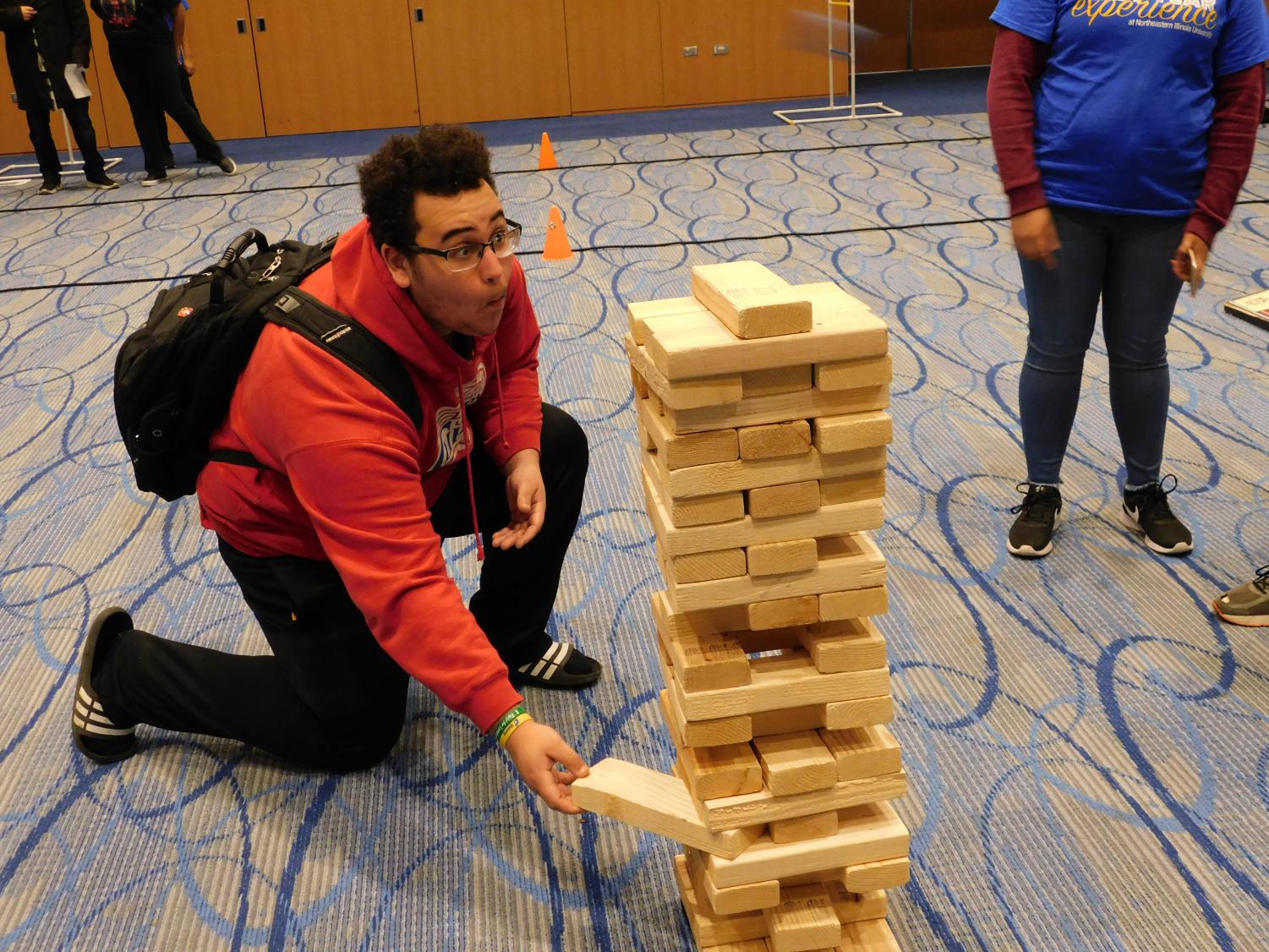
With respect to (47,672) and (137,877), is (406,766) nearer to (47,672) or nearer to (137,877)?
(137,877)

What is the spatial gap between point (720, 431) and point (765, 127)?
6.12 metres

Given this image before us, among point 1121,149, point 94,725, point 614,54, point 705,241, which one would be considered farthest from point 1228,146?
point 614,54

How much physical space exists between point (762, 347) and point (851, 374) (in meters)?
0.11

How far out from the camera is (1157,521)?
2.49 m

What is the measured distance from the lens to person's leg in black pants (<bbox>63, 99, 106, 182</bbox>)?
619 centimetres

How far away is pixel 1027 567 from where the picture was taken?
2.46 m

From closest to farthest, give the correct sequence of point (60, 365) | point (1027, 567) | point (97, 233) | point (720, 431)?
point (720, 431) → point (1027, 567) → point (60, 365) → point (97, 233)

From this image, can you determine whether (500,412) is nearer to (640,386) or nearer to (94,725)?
(640,386)

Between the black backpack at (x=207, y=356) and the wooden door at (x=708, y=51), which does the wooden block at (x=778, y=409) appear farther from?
the wooden door at (x=708, y=51)

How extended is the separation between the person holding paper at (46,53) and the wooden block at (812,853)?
6.05 m

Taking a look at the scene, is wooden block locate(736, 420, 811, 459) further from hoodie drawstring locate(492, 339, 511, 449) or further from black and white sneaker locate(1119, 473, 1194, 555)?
black and white sneaker locate(1119, 473, 1194, 555)

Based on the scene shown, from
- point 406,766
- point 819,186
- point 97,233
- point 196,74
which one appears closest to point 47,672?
point 406,766

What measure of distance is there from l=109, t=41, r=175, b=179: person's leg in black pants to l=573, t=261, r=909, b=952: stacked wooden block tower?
5.72 metres

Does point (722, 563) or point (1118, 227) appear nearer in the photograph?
point (722, 563)
